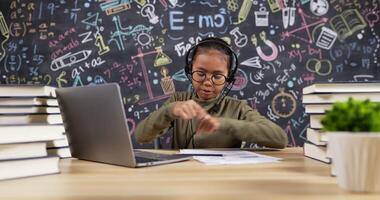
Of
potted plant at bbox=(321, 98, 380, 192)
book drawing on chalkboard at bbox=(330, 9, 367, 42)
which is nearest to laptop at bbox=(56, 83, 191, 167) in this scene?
potted plant at bbox=(321, 98, 380, 192)

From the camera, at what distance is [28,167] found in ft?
2.78

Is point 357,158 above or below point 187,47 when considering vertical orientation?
below

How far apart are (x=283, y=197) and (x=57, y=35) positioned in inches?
81.7

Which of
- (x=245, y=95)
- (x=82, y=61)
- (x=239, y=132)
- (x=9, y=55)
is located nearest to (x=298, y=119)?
(x=245, y=95)

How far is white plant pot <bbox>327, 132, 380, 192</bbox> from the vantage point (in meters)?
0.64

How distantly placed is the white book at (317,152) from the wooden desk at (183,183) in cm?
4

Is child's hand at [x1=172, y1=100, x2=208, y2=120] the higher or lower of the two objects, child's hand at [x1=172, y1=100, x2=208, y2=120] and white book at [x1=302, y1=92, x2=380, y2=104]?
the lower

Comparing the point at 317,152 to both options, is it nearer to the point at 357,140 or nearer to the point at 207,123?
the point at 207,123

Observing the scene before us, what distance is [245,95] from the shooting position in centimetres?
246

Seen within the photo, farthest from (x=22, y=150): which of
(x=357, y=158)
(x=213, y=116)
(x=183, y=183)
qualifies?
(x=213, y=116)

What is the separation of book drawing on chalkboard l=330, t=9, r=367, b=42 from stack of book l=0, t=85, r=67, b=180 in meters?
1.90

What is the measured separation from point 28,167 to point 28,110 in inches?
8.1

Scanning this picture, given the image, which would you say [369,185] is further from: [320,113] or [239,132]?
[239,132]

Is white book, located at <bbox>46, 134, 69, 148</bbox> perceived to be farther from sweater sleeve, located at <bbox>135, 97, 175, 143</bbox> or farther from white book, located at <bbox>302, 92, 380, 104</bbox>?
white book, located at <bbox>302, 92, 380, 104</bbox>
